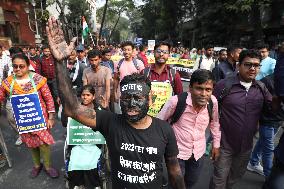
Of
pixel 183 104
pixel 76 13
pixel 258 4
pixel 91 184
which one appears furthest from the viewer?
pixel 76 13

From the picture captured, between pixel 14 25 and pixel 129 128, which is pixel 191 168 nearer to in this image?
pixel 129 128

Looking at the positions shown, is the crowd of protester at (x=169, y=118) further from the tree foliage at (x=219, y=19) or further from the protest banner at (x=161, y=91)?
the tree foliage at (x=219, y=19)

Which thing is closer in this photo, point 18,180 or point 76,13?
point 18,180

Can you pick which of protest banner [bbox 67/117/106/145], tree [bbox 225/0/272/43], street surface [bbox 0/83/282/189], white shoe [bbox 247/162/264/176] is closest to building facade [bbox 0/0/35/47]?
tree [bbox 225/0/272/43]

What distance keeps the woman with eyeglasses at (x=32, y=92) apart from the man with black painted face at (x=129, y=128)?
2125 millimetres

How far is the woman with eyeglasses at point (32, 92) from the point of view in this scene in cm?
385

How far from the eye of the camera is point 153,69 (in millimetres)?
3949

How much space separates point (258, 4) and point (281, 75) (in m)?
20.4

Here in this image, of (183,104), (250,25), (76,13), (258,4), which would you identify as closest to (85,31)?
(183,104)

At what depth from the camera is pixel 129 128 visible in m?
2.05

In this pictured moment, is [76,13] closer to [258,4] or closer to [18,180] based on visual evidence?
[258,4]

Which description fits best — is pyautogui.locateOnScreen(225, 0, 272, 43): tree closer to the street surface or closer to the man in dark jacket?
the man in dark jacket

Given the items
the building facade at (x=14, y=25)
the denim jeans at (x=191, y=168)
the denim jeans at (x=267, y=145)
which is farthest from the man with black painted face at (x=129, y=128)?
the building facade at (x=14, y=25)

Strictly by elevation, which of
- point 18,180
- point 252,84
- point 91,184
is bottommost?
point 18,180
